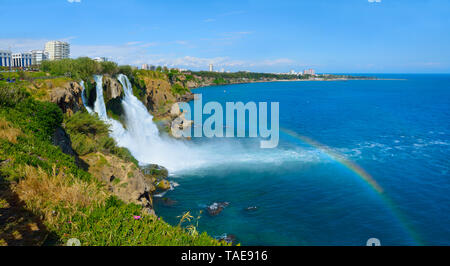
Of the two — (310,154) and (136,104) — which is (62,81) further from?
(310,154)

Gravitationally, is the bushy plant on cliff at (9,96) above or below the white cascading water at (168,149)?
above

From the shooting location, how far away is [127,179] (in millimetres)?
17297

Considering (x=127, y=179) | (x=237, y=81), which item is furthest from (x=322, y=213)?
(x=237, y=81)

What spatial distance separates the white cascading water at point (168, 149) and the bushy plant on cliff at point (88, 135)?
3.56 m

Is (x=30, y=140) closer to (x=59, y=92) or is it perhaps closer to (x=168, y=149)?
(x=59, y=92)

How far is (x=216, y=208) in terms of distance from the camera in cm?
1891

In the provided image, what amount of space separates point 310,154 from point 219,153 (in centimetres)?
950

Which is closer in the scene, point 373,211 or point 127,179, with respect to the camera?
point 127,179

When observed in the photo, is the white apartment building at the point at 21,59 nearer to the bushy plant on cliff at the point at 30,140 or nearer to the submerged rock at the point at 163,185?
the submerged rock at the point at 163,185

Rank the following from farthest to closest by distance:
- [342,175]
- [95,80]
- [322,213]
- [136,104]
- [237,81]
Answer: [237,81] → [136,104] → [95,80] → [342,175] → [322,213]

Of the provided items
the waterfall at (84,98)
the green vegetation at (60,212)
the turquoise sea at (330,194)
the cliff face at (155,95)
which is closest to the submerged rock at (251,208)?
Answer: the turquoise sea at (330,194)

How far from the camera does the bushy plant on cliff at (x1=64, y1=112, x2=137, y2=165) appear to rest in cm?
1814

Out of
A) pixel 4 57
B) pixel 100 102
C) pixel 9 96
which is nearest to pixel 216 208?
pixel 9 96

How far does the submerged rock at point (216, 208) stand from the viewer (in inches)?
727
